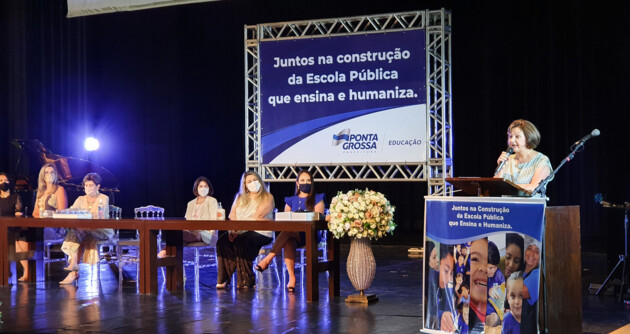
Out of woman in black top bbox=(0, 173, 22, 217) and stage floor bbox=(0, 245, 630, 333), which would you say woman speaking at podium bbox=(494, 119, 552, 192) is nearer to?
stage floor bbox=(0, 245, 630, 333)

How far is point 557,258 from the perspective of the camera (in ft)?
14.0

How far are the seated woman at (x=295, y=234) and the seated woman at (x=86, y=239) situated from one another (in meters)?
1.68

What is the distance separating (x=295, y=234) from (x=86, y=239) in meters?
2.12

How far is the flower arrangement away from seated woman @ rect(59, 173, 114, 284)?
2583 millimetres

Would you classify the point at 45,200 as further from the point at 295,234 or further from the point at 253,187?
the point at 295,234

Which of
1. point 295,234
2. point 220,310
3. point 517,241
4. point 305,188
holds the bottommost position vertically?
point 220,310

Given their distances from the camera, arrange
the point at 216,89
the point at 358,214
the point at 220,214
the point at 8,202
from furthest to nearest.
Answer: the point at 216,89, the point at 8,202, the point at 220,214, the point at 358,214

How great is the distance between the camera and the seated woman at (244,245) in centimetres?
729

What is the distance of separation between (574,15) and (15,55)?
8203 mm

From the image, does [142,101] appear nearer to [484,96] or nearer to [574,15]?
[484,96]

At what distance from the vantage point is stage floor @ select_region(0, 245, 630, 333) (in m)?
5.21

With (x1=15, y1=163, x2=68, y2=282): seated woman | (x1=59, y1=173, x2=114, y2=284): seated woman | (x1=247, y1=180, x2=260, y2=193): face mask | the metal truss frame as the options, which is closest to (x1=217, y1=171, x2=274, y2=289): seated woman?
(x1=247, y1=180, x2=260, y2=193): face mask

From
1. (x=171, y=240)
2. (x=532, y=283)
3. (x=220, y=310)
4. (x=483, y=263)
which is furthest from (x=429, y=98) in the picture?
(x=532, y=283)

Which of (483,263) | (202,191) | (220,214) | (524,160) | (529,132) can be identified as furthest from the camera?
(202,191)
